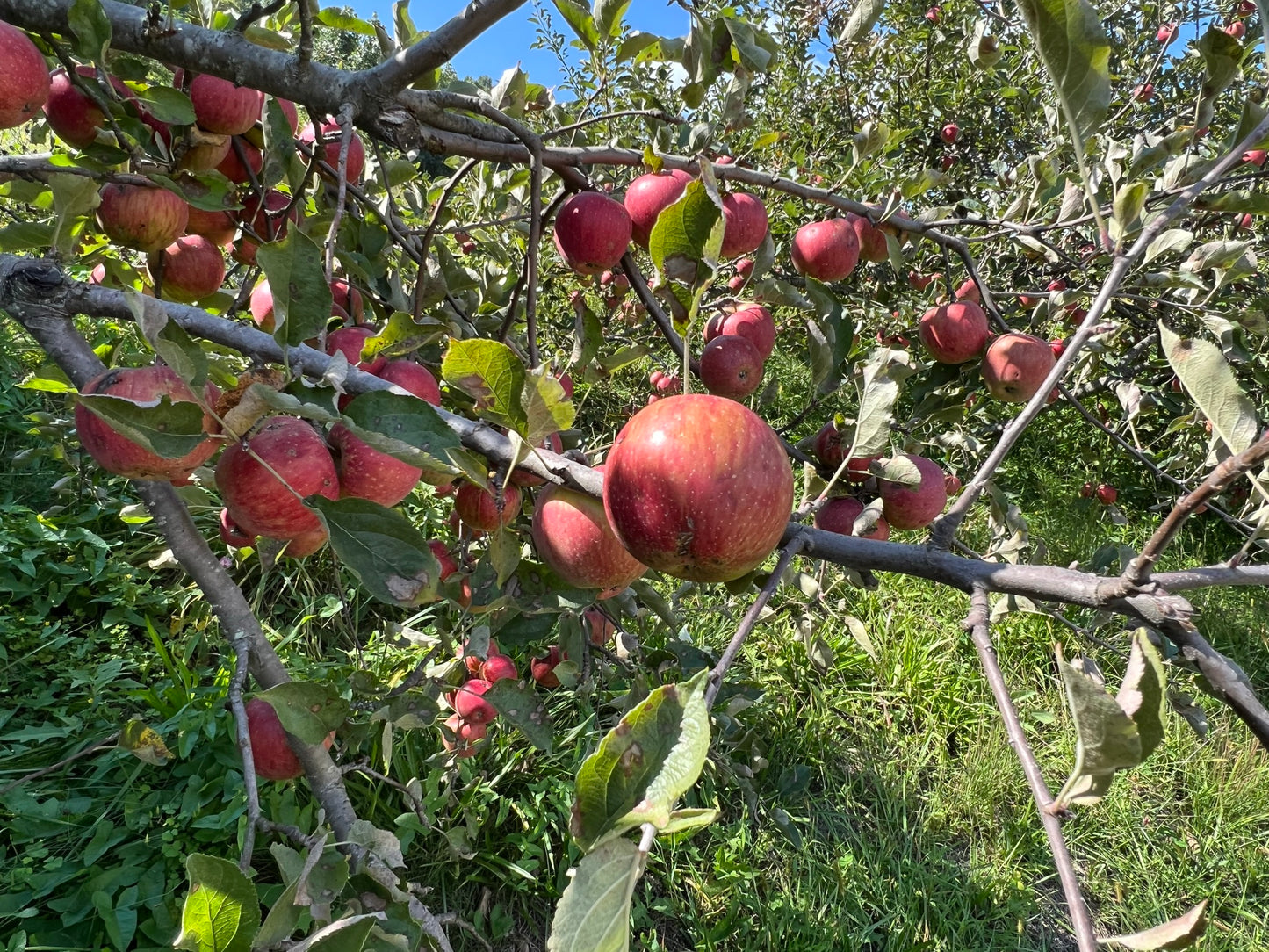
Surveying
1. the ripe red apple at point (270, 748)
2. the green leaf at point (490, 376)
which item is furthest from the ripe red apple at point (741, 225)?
the ripe red apple at point (270, 748)

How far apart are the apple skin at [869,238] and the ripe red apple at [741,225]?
0.24m

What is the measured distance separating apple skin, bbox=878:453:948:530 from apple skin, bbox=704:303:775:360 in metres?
0.41

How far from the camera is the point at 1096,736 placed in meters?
0.47

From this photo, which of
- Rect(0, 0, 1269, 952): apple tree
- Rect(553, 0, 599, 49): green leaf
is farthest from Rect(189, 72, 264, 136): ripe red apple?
Rect(553, 0, 599, 49): green leaf

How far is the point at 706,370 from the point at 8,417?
3.31m

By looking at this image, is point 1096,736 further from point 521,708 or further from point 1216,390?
point 521,708

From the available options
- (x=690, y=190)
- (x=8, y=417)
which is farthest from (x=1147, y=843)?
(x=8, y=417)

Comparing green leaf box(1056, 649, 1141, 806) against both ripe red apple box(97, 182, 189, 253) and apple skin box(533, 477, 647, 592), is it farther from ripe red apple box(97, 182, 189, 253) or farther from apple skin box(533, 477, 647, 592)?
ripe red apple box(97, 182, 189, 253)

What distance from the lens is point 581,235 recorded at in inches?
51.9

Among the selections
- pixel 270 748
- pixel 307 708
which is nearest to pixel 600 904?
pixel 307 708

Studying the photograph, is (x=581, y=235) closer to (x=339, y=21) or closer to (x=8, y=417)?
(x=339, y=21)

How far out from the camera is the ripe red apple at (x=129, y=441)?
79cm

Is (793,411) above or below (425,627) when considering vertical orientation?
above

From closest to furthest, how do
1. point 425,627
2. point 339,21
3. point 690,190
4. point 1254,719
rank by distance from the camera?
point 1254,719 → point 690,190 → point 339,21 → point 425,627
